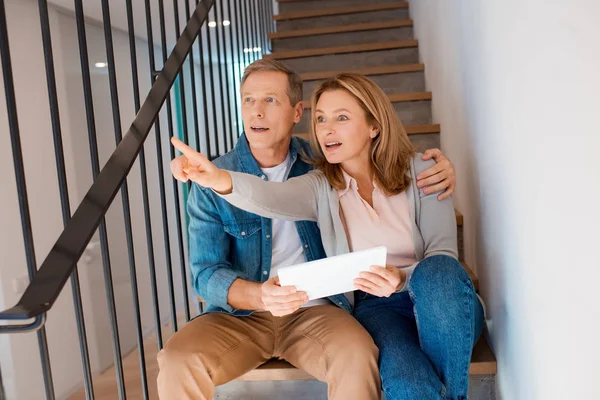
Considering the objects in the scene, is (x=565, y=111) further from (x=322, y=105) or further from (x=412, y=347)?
(x=322, y=105)

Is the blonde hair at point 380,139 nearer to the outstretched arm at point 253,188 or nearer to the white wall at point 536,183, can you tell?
the outstretched arm at point 253,188

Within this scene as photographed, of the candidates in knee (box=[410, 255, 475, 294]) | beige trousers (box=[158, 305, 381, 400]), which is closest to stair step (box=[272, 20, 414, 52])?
beige trousers (box=[158, 305, 381, 400])

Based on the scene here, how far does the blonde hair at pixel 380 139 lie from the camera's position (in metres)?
1.45

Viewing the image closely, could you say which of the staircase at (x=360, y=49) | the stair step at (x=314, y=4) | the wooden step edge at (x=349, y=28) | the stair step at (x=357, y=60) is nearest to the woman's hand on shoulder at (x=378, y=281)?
the staircase at (x=360, y=49)

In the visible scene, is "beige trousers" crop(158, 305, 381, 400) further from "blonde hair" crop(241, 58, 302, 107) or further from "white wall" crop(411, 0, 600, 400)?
"blonde hair" crop(241, 58, 302, 107)

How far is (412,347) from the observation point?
1.21 m

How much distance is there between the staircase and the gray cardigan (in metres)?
0.87

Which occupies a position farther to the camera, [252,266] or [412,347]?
[252,266]

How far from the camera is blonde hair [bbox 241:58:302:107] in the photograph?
5.08 feet

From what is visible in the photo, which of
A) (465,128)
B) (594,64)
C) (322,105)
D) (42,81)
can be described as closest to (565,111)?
(594,64)

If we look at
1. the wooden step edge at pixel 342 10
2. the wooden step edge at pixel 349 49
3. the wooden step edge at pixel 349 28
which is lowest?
the wooden step edge at pixel 349 49

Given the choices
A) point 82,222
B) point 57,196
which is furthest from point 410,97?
point 57,196

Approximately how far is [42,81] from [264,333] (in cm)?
256

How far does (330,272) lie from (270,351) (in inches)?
16.3
